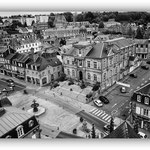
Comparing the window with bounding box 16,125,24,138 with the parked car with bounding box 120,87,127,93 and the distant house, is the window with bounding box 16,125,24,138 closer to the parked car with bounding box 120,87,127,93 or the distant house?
the distant house

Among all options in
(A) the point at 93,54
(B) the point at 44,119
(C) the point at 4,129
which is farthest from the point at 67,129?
(A) the point at 93,54

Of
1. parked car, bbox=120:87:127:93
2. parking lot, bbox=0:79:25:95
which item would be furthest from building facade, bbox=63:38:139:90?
parking lot, bbox=0:79:25:95

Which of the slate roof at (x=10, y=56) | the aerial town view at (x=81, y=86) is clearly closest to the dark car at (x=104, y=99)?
the aerial town view at (x=81, y=86)

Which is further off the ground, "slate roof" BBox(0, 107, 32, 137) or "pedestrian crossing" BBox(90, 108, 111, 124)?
"slate roof" BBox(0, 107, 32, 137)

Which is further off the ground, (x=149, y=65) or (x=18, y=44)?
(x=18, y=44)

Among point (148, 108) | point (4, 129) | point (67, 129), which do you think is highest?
point (4, 129)

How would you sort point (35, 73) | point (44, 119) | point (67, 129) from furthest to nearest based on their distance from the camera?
point (35, 73)
point (44, 119)
point (67, 129)

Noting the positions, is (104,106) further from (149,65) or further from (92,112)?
(149,65)
